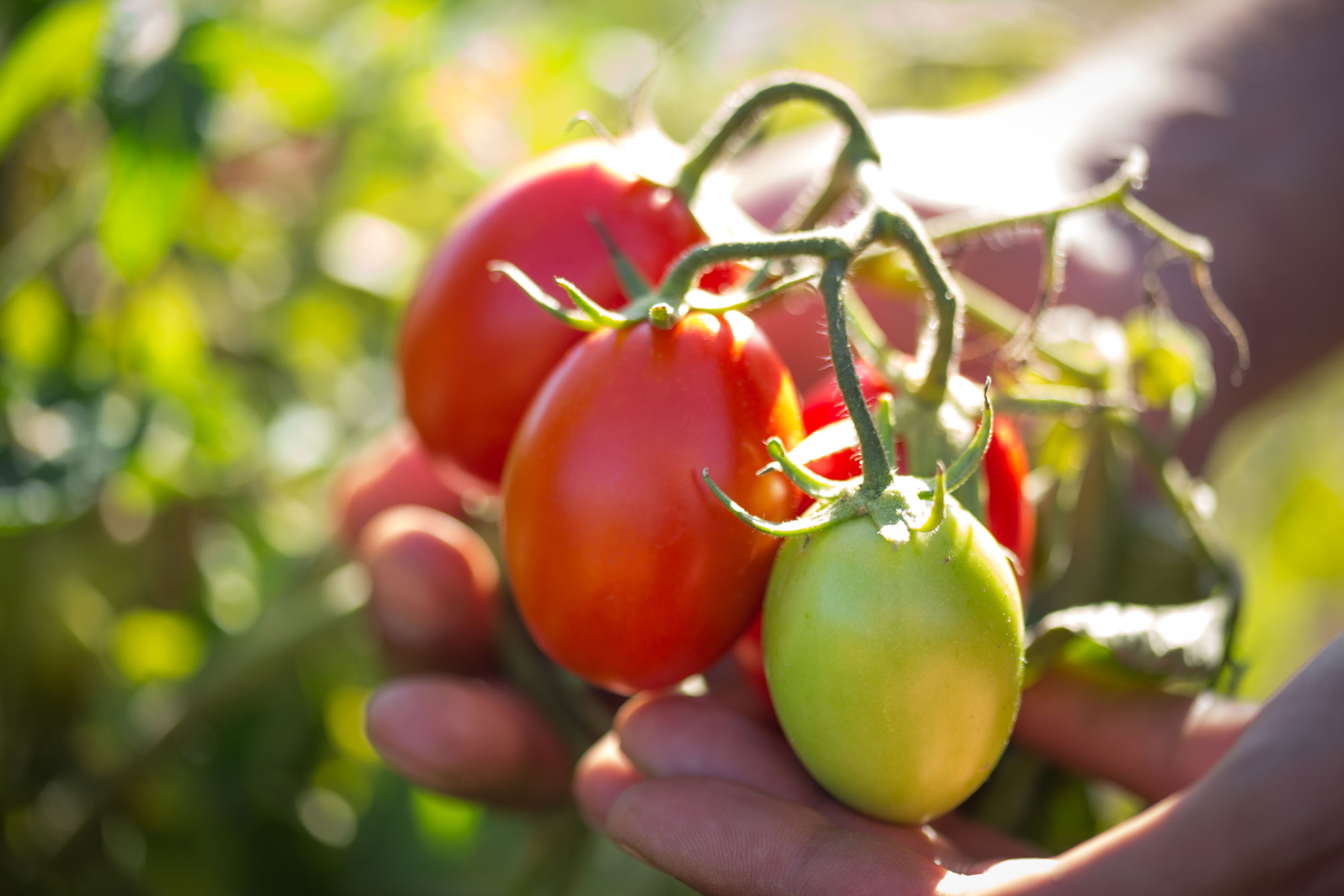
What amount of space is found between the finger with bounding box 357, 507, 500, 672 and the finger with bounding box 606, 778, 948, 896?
311 mm

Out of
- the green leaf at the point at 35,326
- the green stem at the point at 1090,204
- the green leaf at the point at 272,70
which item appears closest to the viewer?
the green stem at the point at 1090,204

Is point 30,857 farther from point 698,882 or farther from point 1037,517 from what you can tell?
point 1037,517

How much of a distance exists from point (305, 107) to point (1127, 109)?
92 cm

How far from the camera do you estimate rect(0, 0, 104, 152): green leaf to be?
73 centimetres

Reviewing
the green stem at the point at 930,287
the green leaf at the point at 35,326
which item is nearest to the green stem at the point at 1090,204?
the green stem at the point at 930,287

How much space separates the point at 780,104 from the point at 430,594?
43 cm

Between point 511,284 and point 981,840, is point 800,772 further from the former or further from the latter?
point 511,284

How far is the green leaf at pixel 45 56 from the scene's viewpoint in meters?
0.73

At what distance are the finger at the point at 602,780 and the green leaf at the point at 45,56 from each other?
559 millimetres

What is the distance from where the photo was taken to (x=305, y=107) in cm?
88

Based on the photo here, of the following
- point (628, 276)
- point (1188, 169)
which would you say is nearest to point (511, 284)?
point (628, 276)

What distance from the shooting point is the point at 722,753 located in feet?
1.79

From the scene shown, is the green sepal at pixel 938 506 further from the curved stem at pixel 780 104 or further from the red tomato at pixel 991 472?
the curved stem at pixel 780 104

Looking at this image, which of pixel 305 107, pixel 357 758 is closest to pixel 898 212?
pixel 305 107
